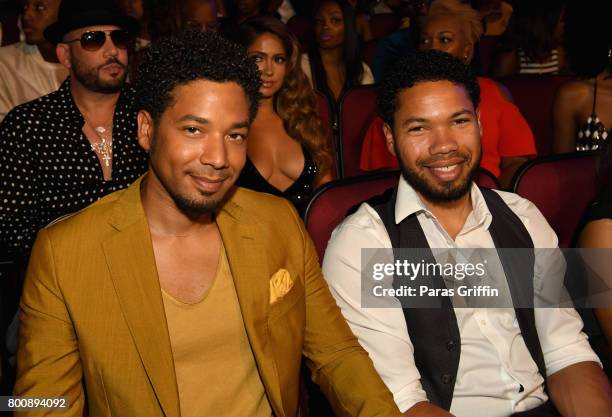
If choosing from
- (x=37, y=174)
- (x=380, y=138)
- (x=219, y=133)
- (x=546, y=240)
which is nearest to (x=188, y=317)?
(x=219, y=133)

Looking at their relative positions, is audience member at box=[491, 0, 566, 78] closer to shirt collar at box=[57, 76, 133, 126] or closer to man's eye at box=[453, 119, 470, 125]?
shirt collar at box=[57, 76, 133, 126]

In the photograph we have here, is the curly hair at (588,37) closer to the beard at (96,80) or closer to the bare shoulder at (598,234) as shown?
the bare shoulder at (598,234)

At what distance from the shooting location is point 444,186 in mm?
2119

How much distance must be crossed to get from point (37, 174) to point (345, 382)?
5.20ft

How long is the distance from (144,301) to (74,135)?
1409mm

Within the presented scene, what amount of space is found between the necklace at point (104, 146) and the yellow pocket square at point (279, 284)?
1.31 m

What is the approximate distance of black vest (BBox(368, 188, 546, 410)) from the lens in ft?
6.40

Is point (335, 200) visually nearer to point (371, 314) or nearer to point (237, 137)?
point (371, 314)

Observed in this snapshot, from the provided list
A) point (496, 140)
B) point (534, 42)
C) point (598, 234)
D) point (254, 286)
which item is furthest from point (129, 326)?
point (534, 42)

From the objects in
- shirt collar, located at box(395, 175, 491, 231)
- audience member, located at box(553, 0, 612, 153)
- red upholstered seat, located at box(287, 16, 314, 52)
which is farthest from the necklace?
red upholstered seat, located at box(287, 16, 314, 52)

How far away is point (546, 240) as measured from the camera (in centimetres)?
216

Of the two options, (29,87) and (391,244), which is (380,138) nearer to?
(391,244)

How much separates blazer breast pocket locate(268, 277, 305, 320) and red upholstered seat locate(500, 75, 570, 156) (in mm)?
2761

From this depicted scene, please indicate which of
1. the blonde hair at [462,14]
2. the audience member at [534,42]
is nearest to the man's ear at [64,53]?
the blonde hair at [462,14]
